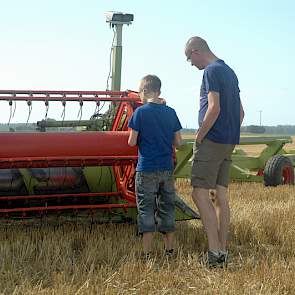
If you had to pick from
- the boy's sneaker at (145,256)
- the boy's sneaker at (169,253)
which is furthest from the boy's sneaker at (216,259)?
the boy's sneaker at (145,256)

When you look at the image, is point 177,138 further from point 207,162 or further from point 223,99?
point 223,99

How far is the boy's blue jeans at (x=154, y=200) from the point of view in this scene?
4.32 metres

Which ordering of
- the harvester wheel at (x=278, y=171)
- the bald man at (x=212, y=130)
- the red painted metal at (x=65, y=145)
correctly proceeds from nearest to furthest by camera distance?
the bald man at (x=212, y=130) → the red painted metal at (x=65, y=145) → the harvester wheel at (x=278, y=171)

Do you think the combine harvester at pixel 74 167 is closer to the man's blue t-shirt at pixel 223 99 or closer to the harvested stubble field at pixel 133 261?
the harvested stubble field at pixel 133 261

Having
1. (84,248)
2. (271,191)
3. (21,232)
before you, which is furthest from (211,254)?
(271,191)

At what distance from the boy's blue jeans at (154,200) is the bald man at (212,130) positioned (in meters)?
0.27

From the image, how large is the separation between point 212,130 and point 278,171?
608 centimetres

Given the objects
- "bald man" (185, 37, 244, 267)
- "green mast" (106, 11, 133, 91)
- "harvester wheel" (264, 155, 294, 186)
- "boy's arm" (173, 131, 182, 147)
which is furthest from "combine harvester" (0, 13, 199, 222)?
"harvester wheel" (264, 155, 294, 186)

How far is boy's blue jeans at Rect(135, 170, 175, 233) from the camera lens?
14.2 feet

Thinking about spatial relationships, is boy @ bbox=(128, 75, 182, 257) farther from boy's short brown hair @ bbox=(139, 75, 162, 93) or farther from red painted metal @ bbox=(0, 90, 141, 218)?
red painted metal @ bbox=(0, 90, 141, 218)

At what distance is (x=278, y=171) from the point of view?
9.98 meters

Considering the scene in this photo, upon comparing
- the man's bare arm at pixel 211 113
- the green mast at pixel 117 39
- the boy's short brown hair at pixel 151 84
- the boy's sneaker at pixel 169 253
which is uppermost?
the green mast at pixel 117 39

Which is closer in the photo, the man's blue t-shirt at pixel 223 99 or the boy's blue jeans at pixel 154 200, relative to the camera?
the man's blue t-shirt at pixel 223 99

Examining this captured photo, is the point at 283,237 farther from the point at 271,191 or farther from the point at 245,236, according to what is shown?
the point at 271,191
